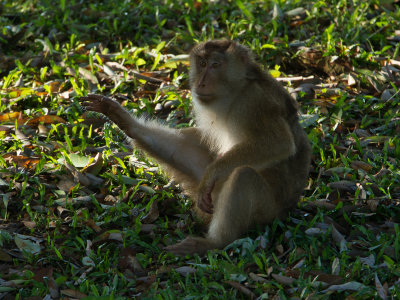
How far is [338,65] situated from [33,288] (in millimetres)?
4439

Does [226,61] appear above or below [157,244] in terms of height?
above

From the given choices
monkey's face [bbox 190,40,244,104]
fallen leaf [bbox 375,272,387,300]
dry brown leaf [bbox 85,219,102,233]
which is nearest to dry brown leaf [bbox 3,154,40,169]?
dry brown leaf [bbox 85,219,102,233]

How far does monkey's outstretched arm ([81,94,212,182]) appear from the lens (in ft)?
18.0

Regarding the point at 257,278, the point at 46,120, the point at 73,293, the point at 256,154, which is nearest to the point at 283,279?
the point at 257,278

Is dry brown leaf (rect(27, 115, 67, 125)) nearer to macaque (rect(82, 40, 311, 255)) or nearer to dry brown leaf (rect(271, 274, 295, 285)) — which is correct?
macaque (rect(82, 40, 311, 255))

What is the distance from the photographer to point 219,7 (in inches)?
332

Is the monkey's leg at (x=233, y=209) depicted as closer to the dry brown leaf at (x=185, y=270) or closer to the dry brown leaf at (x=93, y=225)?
the dry brown leaf at (x=185, y=270)

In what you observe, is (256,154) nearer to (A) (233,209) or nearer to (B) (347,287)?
(A) (233,209)

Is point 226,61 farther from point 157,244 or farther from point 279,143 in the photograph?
point 157,244

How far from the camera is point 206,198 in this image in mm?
4605

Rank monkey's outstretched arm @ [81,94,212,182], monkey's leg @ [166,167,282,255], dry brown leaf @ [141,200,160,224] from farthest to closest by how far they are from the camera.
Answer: monkey's outstretched arm @ [81,94,212,182]
dry brown leaf @ [141,200,160,224]
monkey's leg @ [166,167,282,255]

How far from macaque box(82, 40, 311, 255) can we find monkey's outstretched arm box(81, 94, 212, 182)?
14 centimetres

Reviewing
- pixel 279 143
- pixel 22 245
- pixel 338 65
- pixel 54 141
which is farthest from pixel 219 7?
pixel 22 245

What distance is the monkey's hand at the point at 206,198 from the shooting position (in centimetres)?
459
